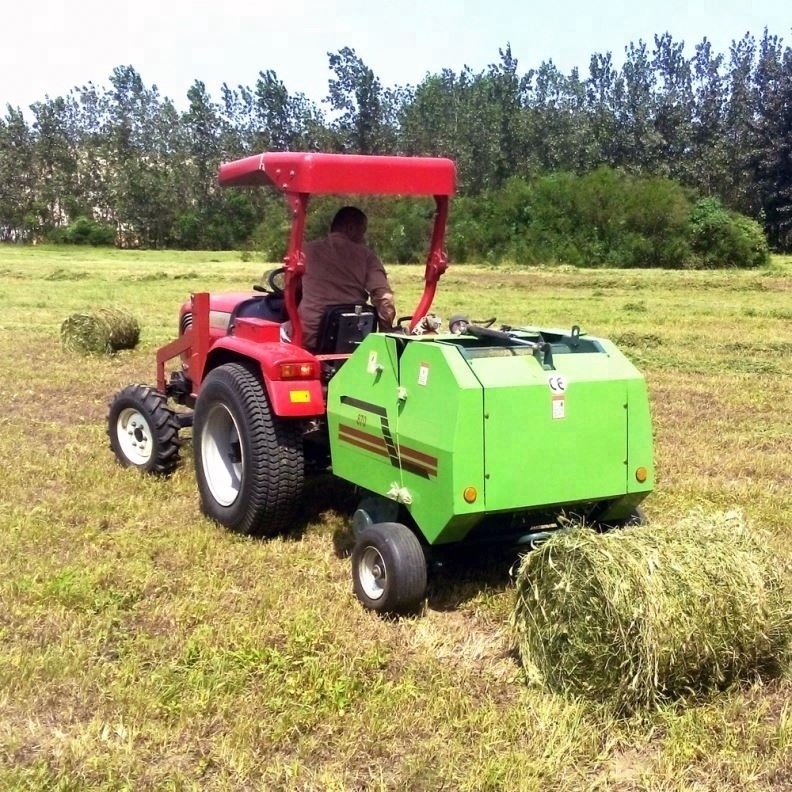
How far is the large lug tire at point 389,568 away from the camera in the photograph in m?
4.22

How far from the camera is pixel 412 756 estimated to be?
3.28 metres

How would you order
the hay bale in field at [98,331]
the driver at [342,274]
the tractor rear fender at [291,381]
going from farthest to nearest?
the hay bale in field at [98,331] < the driver at [342,274] < the tractor rear fender at [291,381]

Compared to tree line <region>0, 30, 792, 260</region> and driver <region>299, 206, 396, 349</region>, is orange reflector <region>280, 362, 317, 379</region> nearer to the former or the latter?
driver <region>299, 206, 396, 349</region>

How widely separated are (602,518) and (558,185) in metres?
35.4

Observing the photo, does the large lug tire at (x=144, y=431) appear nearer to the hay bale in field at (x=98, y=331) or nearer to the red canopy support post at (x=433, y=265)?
the red canopy support post at (x=433, y=265)

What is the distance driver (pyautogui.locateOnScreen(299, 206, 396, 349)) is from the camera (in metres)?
5.38

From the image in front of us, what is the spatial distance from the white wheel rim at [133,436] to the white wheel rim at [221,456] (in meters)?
1.04

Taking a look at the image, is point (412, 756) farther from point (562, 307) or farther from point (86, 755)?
point (562, 307)

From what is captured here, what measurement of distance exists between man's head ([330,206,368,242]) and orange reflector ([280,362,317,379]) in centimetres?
83

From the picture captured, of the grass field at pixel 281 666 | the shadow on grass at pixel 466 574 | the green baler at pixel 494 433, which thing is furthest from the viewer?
the shadow on grass at pixel 466 574

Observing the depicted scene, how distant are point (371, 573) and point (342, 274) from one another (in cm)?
177

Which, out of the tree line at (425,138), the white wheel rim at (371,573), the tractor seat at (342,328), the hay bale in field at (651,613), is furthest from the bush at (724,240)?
the hay bale in field at (651,613)

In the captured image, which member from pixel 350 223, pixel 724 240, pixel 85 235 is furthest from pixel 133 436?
pixel 85 235

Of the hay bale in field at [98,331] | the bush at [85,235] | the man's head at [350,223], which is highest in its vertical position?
the bush at [85,235]
